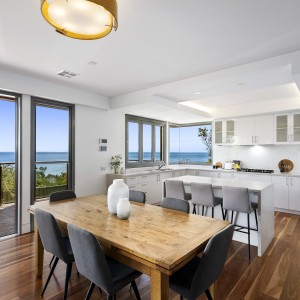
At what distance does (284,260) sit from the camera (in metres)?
2.94

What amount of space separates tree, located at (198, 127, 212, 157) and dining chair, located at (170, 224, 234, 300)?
19.0 feet

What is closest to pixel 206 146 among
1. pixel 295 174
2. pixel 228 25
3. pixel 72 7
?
pixel 295 174

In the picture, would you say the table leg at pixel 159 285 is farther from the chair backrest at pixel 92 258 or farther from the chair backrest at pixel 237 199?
the chair backrest at pixel 237 199

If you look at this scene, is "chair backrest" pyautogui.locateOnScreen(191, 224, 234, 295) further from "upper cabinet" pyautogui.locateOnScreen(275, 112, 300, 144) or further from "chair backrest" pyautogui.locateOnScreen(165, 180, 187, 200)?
"upper cabinet" pyautogui.locateOnScreen(275, 112, 300, 144)

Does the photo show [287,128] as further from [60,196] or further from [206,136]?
[60,196]

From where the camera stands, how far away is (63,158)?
460cm

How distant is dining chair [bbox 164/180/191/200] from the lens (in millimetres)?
3711

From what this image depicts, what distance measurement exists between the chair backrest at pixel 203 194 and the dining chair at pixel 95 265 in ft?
6.44

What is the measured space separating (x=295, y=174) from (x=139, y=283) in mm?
4518

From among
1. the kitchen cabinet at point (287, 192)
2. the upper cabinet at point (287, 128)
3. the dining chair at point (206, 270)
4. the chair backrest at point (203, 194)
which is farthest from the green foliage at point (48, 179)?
the upper cabinet at point (287, 128)

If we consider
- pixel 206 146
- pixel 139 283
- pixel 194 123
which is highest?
pixel 194 123


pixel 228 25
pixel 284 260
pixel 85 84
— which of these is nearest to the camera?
pixel 228 25

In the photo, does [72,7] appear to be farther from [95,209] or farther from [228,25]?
A: [95,209]

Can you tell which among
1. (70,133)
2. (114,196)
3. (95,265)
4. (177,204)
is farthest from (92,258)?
(70,133)
